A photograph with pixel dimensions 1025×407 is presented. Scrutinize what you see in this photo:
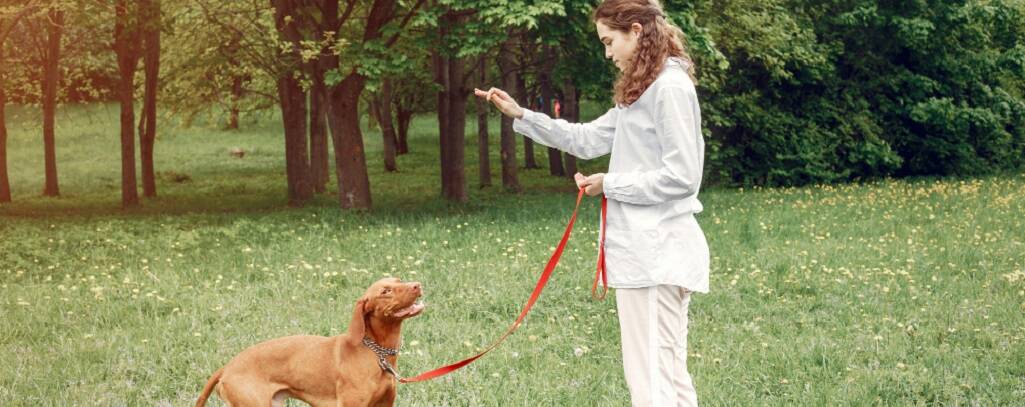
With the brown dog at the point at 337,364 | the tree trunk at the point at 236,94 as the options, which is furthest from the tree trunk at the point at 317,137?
the brown dog at the point at 337,364

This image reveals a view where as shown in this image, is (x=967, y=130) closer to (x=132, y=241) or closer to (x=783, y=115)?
(x=783, y=115)

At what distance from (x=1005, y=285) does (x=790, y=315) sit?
2926 millimetres

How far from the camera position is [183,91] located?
82.3ft

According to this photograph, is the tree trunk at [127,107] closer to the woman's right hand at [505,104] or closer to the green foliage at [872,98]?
the green foliage at [872,98]

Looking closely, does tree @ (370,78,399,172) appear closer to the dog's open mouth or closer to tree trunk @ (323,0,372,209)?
tree trunk @ (323,0,372,209)

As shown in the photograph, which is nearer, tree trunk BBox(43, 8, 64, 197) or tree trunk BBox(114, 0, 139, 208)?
tree trunk BBox(114, 0, 139, 208)

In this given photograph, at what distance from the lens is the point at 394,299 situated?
4539 millimetres

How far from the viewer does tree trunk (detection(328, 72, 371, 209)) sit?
18.5 meters

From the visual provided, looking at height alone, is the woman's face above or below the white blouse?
above

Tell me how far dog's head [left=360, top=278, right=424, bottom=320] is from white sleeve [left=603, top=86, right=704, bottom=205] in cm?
107

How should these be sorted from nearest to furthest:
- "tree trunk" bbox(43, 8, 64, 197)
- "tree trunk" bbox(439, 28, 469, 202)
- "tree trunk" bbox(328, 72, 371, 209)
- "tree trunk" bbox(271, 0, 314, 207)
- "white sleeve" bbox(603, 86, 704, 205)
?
"white sleeve" bbox(603, 86, 704, 205)
"tree trunk" bbox(328, 72, 371, 209)
"tree trunk" bbox(439, 28, 469, 202)
"tree trunk" bbox(271, 0, 314, 207)
"tree trunk" bbox(43, 8, 64, 197)

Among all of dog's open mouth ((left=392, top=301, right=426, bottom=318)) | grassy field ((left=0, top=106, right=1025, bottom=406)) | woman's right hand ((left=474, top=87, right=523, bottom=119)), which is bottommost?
grassy field ((left=0, top=106, right=1025, bottom=406))

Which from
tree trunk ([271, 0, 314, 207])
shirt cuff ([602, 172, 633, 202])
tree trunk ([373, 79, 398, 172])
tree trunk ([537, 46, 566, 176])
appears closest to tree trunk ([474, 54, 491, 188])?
tree trunk ([537, 46, 566, 176])

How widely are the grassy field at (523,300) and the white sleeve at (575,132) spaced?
6.78ft
